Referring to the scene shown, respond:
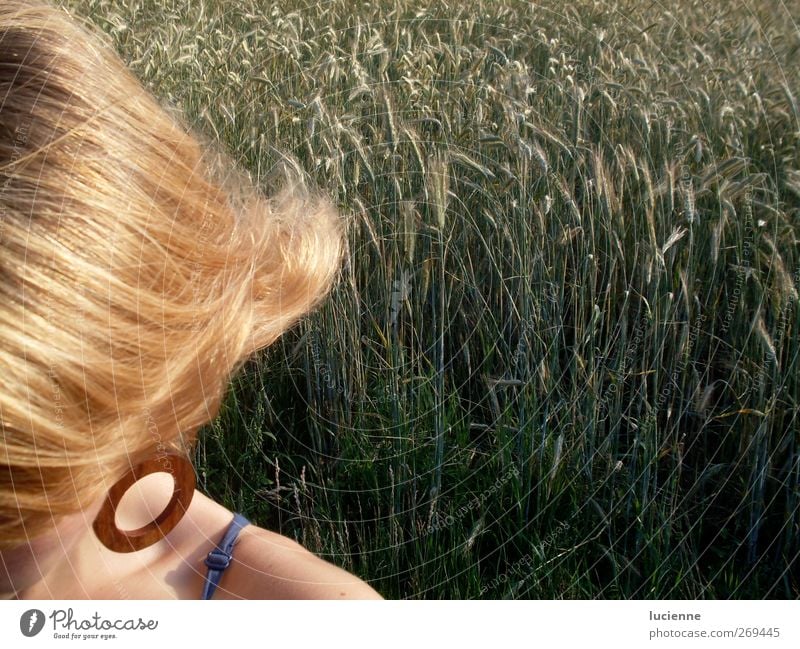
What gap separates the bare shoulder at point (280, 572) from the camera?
2.44 ft

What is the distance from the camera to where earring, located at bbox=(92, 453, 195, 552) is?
28.8 inches

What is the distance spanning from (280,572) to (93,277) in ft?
1.06

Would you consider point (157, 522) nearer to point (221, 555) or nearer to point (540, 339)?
point (221, 555)

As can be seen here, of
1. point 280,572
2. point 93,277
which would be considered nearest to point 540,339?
point 280,572

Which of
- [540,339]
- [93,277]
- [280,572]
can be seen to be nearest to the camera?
[93,277]

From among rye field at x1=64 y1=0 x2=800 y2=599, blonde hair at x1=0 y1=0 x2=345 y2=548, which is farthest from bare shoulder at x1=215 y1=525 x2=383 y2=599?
rye field at x1=64 y1=0 x2=800 y2=599

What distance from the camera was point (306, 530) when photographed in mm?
1056

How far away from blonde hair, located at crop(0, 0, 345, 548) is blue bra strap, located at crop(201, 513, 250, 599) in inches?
4.0

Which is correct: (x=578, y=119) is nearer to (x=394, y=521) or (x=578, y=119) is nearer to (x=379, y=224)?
(x=379, y=224)

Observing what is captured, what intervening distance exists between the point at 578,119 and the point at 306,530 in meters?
0.66

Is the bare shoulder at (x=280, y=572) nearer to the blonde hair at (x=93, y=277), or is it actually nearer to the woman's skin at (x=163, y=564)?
the woman's skin at (x=163, y=564)

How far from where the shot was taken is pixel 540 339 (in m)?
1.00

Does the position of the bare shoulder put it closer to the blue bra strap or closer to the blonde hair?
the blue bra strap
